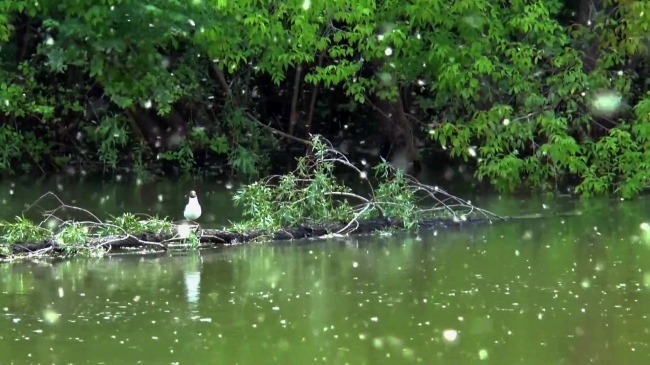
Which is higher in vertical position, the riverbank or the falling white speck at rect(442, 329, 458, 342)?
the riverbank

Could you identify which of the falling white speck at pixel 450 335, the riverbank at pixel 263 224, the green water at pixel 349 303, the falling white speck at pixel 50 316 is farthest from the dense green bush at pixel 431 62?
the falling white speck at pixel 450 335

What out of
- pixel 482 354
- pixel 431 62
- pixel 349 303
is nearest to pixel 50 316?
pixel 349 303

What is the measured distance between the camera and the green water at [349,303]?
27.1 feet

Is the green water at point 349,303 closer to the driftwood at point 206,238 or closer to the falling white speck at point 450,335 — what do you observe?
the falling white speck at point 450,335

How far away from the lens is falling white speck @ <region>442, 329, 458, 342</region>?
856 cm

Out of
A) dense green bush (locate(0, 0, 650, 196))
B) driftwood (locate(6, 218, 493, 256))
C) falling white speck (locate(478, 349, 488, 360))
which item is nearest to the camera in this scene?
falling white speck (locate(478, 349, 488, 360))

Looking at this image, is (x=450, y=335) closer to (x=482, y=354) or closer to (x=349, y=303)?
(x=482, y=354)

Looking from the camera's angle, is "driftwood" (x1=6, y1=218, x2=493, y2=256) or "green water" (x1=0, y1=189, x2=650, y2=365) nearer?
"green water" (x1=0, y1=189, x2=650, y2=365)

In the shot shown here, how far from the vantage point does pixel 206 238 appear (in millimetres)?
13602

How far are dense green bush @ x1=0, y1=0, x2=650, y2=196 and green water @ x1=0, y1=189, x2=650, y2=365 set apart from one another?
4.69 metres

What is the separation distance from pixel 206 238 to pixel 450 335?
17.7 feet

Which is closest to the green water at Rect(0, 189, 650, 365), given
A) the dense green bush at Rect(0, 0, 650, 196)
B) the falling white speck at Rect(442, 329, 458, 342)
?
the falling white speck at Rect(442, 329, 458, 342)

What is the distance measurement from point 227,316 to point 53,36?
44.4 ft

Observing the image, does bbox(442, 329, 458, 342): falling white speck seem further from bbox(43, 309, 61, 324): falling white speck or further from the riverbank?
the riverbank
